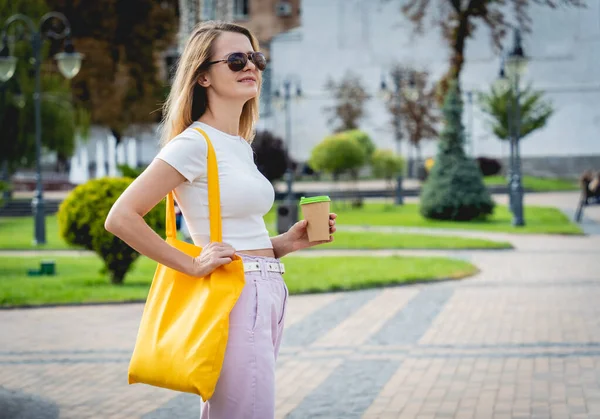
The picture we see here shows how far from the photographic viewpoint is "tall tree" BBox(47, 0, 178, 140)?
4788 cm

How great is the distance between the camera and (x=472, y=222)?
28594mm

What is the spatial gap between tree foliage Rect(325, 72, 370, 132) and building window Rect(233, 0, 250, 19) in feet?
23.6

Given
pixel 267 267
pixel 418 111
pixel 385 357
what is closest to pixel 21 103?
pixel 418 111

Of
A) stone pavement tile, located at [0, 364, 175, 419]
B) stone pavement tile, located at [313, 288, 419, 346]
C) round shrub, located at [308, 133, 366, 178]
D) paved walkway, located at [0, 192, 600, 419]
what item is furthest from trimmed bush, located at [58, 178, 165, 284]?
round shrub, located at [308, 133, 366, 178]

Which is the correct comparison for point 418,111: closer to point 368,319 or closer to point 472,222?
point 472,222

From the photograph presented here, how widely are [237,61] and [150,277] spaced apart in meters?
12.0

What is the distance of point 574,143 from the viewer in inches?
2040

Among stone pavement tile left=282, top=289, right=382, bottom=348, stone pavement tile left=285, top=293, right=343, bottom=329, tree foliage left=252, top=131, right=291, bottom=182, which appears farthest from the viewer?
tree foliage left=252, top=131, right=291, bottom=182

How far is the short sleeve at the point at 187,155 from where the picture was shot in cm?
321

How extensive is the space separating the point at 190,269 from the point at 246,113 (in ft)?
2.40

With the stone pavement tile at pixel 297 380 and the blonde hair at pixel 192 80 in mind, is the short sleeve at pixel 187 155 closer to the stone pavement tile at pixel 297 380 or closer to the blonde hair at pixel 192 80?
the blonde hair at pixel 192 80

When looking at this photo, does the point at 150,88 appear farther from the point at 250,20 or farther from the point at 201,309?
the point at 201,309

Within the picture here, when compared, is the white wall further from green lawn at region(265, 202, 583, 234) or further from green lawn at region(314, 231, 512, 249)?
green lawn at region(314, 231, 512, 249)

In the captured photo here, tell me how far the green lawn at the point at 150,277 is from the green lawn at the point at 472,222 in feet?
25.2
